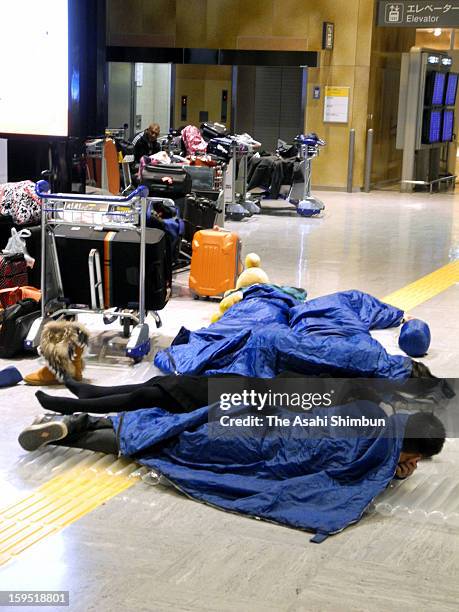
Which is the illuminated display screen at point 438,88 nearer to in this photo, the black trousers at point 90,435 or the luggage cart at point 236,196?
the luggage cart at point 236,196

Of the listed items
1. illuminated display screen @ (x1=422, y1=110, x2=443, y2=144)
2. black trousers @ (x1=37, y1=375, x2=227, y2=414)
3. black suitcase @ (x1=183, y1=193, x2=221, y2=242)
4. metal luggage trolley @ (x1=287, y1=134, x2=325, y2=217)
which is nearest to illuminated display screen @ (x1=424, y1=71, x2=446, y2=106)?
illuminated display screen @ (x1=422, y1=110, x2=443, y2=144)

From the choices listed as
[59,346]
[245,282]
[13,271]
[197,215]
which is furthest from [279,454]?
[197,215]

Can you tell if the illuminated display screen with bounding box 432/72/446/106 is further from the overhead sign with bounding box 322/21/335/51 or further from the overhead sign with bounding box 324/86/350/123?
the overhead sign with bounding box 322/21/335/51

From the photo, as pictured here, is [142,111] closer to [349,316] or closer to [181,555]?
[349,316]

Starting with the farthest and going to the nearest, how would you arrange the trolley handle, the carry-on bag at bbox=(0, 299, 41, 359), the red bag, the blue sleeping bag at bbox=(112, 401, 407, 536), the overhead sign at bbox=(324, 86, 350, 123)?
the overhead sign at bbox=(324, 86, 350, 123) < the red bag < the carry-on bag at bbox=(0, 299, 41, 359) < the trolley handle < the blue sleeping bag at bbox=(112, 401, 407, 536)

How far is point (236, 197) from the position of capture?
13906 mm

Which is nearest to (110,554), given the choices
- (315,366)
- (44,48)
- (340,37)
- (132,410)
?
(132,410)

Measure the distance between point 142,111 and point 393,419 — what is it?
16.9 meters

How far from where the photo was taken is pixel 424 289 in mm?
8742

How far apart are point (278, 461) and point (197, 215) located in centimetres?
534

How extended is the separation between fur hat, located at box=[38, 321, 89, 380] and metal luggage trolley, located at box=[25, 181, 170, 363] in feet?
2.20

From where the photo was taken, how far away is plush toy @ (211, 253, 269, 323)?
638cm
